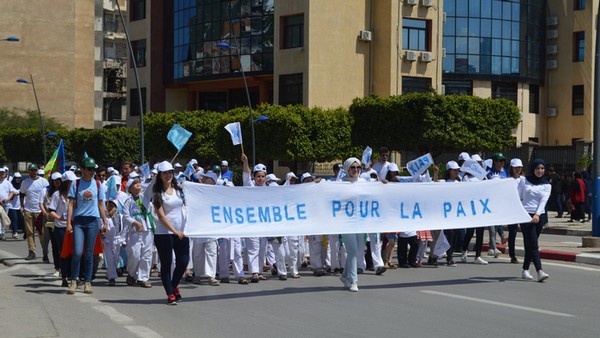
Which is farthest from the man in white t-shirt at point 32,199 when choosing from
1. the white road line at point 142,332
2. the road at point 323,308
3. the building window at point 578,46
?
the building window at point 578,46

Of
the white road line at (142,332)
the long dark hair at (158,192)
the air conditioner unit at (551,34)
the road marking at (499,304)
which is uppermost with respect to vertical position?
the air conditioner unit at (551,34)

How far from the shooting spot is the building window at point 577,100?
58.6 meters

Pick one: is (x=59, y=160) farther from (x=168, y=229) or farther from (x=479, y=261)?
(x=168, y=229)

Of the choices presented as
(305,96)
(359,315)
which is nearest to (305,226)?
(359,315)

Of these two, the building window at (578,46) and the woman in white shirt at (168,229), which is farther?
the building window at (578,46)

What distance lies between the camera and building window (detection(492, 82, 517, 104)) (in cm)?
5722

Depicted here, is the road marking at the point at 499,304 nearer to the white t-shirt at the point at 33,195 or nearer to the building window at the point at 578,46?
the white t-shirt at the point at 33,195

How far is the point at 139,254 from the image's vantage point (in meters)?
14.0

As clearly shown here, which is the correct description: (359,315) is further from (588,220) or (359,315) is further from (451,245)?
(588,220)

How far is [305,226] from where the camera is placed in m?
13.4

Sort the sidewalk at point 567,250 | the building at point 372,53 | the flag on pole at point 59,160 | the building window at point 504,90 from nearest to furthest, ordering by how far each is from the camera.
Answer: the sidewalk at point 567,250, the flag on pole at point 59,160, the building at point 372,53, the building window at point 504,90

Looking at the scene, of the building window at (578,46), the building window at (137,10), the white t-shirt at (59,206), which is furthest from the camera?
the building window at (137,10)

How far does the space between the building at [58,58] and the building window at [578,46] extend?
47722 millimetres

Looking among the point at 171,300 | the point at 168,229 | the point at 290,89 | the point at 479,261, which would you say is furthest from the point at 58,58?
the point at 171,300
